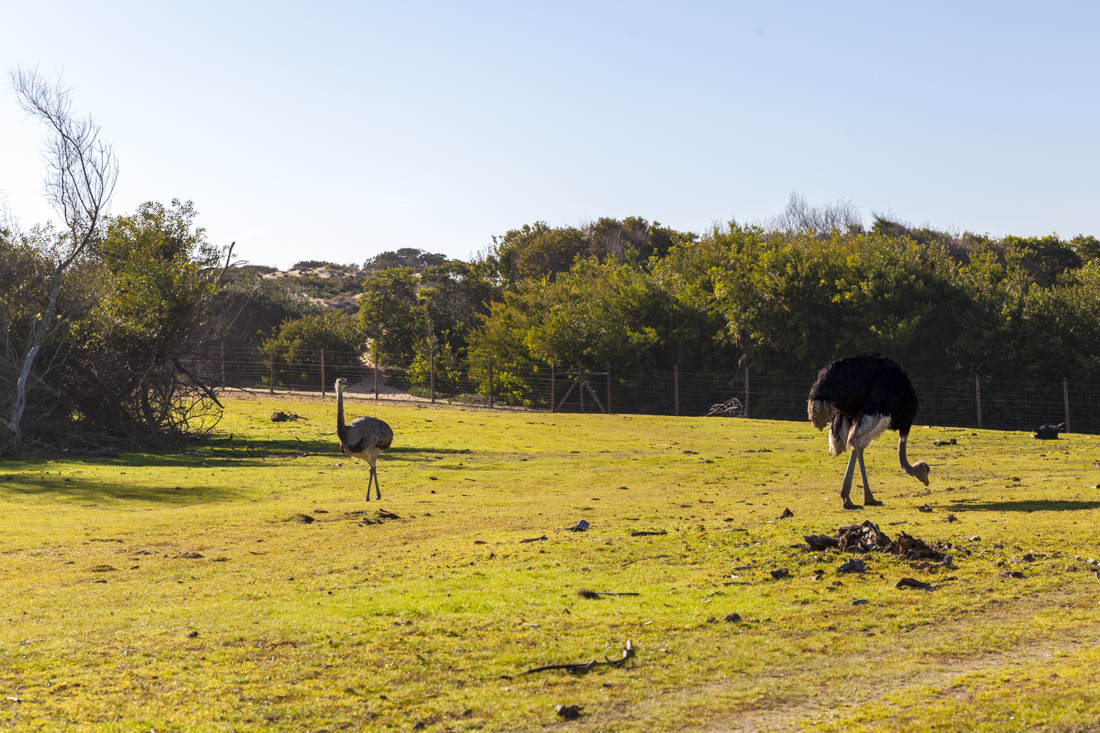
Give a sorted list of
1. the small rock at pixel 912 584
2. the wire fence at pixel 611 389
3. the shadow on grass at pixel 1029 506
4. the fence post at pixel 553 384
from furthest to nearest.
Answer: the fence post at pixel 553 384 → the wire fence at pixel 611 389 → the shadow on grass at pixel 1029 506 → the small rock at pixel 912 584

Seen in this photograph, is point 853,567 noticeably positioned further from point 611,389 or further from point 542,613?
point 611,389

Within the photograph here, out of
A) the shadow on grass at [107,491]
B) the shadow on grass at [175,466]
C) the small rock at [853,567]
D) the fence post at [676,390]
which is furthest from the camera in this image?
the fence post at [676,390]

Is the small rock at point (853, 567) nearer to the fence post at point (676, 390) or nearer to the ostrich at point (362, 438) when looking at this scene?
the ostrich at point (362, 438)

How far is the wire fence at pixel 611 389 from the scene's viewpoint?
120ft

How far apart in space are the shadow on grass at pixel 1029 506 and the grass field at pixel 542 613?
7cm

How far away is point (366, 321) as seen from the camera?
5956 cm

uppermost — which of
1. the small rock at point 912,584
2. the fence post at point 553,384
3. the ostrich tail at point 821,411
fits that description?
the fence post at point 553,384

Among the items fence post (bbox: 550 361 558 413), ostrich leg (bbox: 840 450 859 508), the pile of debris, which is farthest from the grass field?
fence post (bbox: 550 361 558 413)

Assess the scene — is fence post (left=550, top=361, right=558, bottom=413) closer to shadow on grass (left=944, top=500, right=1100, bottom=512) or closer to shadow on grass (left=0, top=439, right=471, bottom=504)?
shadow on grass (left=0, top=439, right=471, bottom=504)

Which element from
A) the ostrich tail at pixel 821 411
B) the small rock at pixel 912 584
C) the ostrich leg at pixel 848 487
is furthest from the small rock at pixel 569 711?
the ostrich tail at pixel 821 411

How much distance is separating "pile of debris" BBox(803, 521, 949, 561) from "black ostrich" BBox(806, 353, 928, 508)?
12.1 ft

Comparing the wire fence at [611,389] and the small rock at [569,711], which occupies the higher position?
the wire fence at [611,389]

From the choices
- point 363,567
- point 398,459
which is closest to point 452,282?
point 398,459

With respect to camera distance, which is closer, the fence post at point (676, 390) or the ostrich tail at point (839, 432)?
the ostrich tail at point (839, 432)
